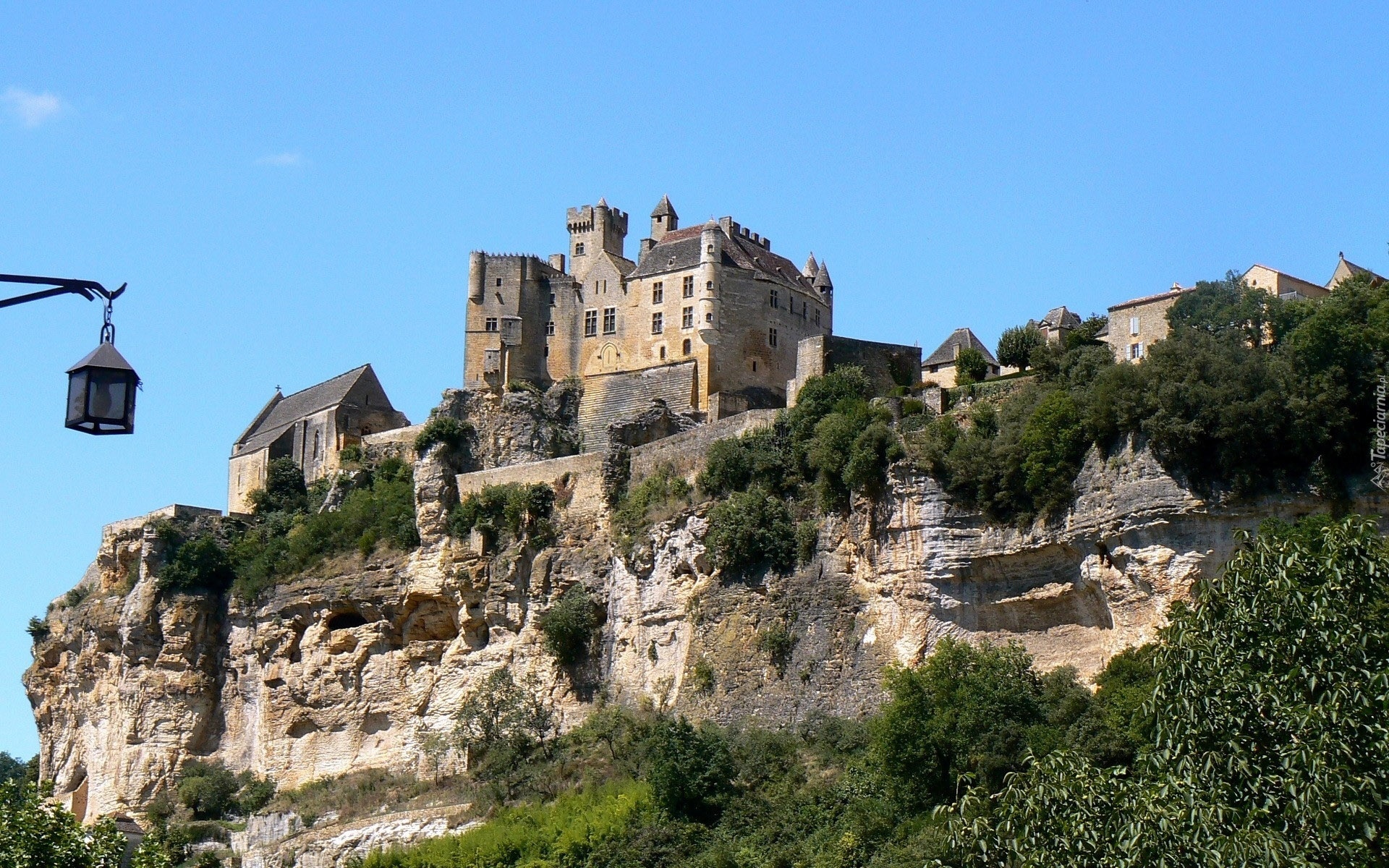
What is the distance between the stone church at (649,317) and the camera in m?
56.5

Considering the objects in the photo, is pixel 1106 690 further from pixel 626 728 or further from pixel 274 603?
pixel 274 603

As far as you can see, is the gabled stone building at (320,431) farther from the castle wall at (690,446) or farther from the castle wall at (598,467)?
the castle wall at (690,446)

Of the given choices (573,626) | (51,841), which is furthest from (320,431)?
(51,841)

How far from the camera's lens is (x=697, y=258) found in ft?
194

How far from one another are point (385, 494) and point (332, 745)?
6923 mm

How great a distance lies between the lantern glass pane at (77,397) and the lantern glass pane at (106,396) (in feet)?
0.13

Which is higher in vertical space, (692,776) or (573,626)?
(573,626)

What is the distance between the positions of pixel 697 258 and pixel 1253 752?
41.6 m

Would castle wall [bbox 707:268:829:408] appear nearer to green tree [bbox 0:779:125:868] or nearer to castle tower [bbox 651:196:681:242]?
castle tower [bbox 651:196:681:242]

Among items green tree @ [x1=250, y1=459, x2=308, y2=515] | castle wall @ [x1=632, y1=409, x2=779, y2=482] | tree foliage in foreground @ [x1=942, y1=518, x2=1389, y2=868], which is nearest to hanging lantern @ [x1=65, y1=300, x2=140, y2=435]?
tree foliage in foreground @ [x1=942, y1=518, x2=1389, y2=868]

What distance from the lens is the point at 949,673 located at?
36188mm

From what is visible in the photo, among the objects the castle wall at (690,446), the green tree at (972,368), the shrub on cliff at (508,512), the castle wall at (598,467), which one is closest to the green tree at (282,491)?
the castle wall at (598,467)

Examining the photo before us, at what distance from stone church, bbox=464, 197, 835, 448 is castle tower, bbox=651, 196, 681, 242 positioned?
0.04 meters

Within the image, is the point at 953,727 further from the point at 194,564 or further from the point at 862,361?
the point at 194,564
